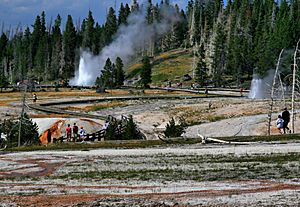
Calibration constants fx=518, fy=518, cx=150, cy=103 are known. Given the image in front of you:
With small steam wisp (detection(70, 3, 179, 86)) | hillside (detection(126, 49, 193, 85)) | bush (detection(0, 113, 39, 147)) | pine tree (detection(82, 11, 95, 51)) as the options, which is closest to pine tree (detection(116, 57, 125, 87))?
hillside (detection(126, 49, 193, 85))

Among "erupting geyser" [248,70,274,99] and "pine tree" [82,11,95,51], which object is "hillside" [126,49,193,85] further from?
"erupting geyser" [248,70,274,99]

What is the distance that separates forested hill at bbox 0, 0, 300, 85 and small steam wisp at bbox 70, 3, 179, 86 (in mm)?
1798

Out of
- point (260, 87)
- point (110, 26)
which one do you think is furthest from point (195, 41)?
point (260, 87)

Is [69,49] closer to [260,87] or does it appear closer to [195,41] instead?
[195,41]

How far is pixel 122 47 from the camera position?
190 meters

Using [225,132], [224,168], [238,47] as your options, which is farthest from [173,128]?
[238,47]

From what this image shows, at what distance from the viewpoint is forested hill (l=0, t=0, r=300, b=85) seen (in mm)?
131750

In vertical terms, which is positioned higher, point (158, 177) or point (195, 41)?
point (195, 41)

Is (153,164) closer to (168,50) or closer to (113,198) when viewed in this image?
(113,198)

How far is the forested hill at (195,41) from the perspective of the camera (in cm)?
13175

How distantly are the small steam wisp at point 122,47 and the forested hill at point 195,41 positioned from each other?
1.80m

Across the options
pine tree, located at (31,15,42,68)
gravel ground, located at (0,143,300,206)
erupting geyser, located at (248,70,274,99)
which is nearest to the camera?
gravel ground, located at (0,143,300,206)

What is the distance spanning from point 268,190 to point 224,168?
5.84 meters

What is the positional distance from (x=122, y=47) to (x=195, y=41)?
29.6 meters
